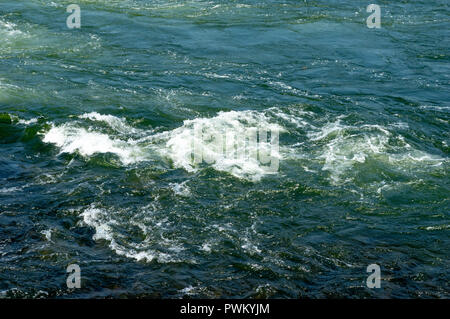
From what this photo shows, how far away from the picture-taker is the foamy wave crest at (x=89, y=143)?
13758 mm

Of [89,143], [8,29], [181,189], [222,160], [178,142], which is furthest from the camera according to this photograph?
[8,29]

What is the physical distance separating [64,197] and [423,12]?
18699mm

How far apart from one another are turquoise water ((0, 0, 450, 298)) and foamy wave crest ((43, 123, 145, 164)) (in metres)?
0.05

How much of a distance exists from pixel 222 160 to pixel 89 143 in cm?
321

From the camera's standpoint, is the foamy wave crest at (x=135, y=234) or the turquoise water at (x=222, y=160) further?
the foamy wave crest at (x=135, y=234)

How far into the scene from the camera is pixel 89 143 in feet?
46.6

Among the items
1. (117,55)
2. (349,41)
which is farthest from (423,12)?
(117,55)

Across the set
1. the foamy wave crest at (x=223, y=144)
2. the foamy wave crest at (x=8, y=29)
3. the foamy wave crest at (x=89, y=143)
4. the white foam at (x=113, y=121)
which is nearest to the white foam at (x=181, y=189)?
the foamy wave crest at (x=223, y=144)

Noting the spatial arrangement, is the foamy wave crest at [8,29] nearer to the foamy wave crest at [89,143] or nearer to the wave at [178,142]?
the wave at [178,142]

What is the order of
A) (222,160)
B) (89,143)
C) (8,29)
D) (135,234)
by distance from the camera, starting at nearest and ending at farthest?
(135,234), (222,160), (89,143), (8,29)

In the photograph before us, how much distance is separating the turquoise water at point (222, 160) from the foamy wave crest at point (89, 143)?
52mm

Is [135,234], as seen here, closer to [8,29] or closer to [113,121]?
[113,121]

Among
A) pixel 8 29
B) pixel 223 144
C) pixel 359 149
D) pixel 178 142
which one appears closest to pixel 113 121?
pixel 178 142
